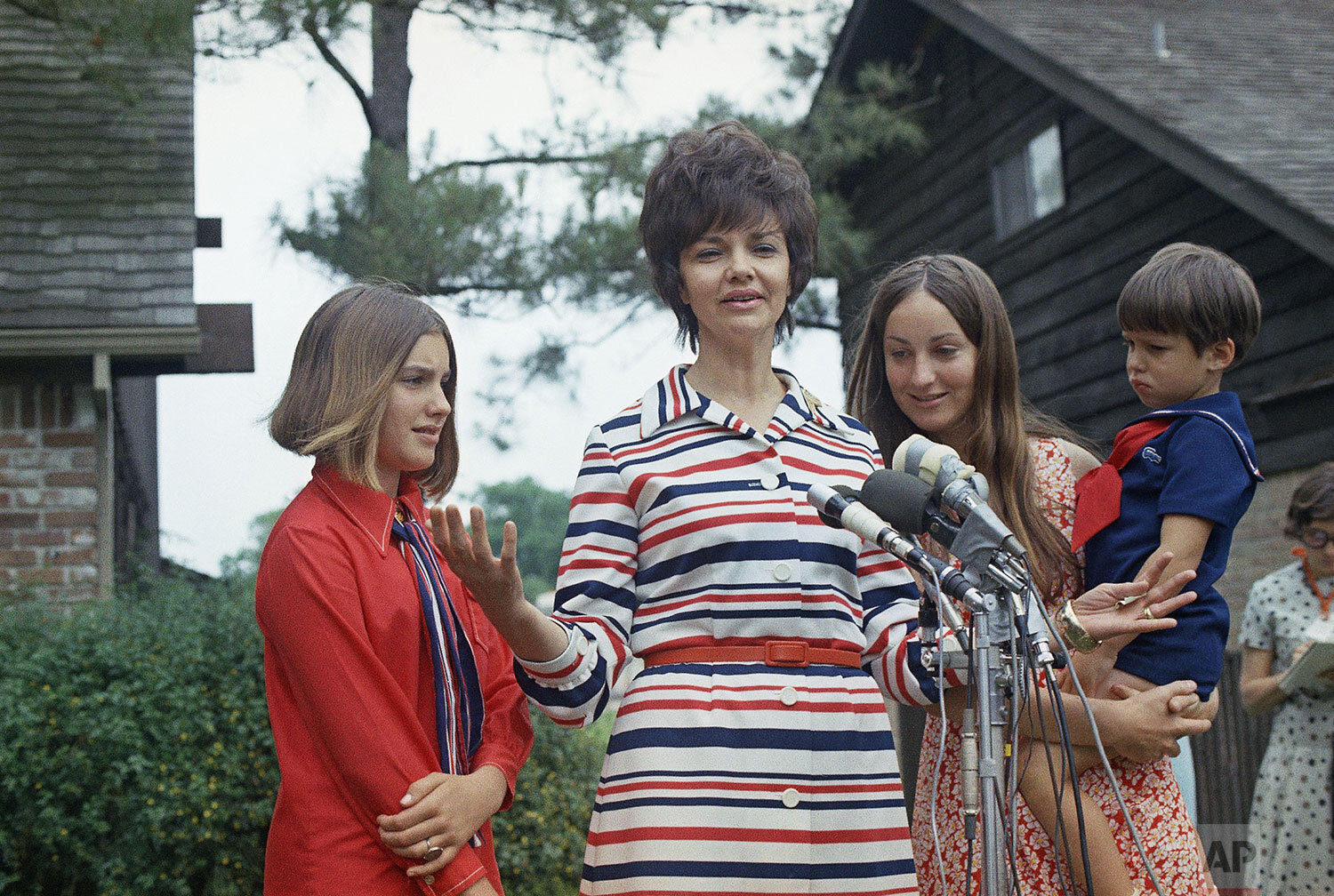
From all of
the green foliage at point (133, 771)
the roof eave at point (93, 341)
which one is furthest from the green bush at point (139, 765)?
the roof eave at point (93, 341)

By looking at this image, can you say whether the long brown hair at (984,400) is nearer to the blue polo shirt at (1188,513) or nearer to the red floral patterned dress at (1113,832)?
the blue polo shirt at (1188,513)

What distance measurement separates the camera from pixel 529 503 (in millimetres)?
59938

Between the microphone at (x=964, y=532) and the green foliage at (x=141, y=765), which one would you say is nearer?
the microphone at (x=964, y=532)

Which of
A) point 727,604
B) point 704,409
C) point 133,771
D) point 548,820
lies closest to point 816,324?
point 548,820

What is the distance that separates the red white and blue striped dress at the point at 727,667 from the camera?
1984 mm

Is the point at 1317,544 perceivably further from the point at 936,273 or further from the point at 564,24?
the point at 564,24

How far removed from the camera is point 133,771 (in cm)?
556

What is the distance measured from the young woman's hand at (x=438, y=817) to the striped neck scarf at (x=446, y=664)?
78 millimetres

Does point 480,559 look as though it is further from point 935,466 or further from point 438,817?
point 935,466

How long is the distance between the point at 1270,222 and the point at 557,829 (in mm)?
5183

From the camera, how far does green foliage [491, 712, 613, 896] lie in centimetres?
608

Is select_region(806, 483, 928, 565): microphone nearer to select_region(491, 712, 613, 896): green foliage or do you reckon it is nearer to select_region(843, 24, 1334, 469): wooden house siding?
select_region(491, 712, 613, 896): green foliage

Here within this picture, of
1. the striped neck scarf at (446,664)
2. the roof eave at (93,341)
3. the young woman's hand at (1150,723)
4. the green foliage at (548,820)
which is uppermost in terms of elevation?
the roof eave at (93,341)

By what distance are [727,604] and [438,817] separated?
0.58m
